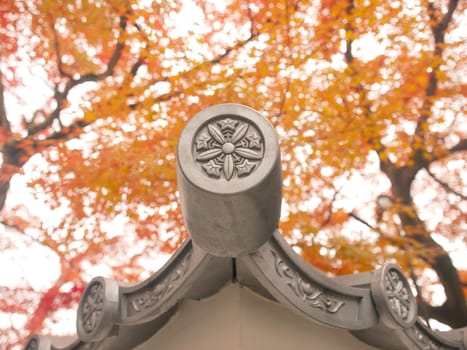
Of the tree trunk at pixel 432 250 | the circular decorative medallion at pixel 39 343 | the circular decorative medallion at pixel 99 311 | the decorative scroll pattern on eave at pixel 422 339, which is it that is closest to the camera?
the circular decorative medallion at pixel 99 311

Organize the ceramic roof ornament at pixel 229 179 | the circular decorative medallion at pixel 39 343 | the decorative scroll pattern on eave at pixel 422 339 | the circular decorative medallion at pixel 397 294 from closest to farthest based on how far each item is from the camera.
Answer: the ceramic roof ornament at pixel 229 179 → the circular decorative medallion at pixel 397 294 → the decorative scroll pattern on eave at pixel 422 339 → the circular decorative medallion at pixel 39 343

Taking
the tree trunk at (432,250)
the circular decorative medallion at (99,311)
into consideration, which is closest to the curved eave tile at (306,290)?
the circular decorative medallion at (99,311)

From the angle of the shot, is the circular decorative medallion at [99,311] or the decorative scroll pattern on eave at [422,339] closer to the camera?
the circular decorative medallion at [99,311]

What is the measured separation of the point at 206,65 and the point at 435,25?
542cm

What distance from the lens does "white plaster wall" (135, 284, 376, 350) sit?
360cm

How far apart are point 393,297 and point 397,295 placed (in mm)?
70

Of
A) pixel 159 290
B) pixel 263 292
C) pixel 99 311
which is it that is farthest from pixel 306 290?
pixel 99 311

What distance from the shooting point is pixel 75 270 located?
11.6 m

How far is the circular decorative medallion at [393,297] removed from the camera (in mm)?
3318

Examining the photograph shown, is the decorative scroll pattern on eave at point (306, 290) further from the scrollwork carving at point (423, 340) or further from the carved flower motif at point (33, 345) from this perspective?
the carved flower motif at point (33, 345)

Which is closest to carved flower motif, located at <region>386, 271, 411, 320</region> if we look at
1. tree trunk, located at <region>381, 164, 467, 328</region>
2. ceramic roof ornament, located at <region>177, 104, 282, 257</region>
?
ceramic roof ornament, located at <region>177, 104, 282, 257</region>

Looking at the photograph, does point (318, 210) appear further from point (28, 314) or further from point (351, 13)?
point (28, 314)

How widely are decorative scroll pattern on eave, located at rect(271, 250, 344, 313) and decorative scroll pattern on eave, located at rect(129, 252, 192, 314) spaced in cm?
62

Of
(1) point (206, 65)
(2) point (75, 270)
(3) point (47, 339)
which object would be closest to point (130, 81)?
(1) point (206, 65)
